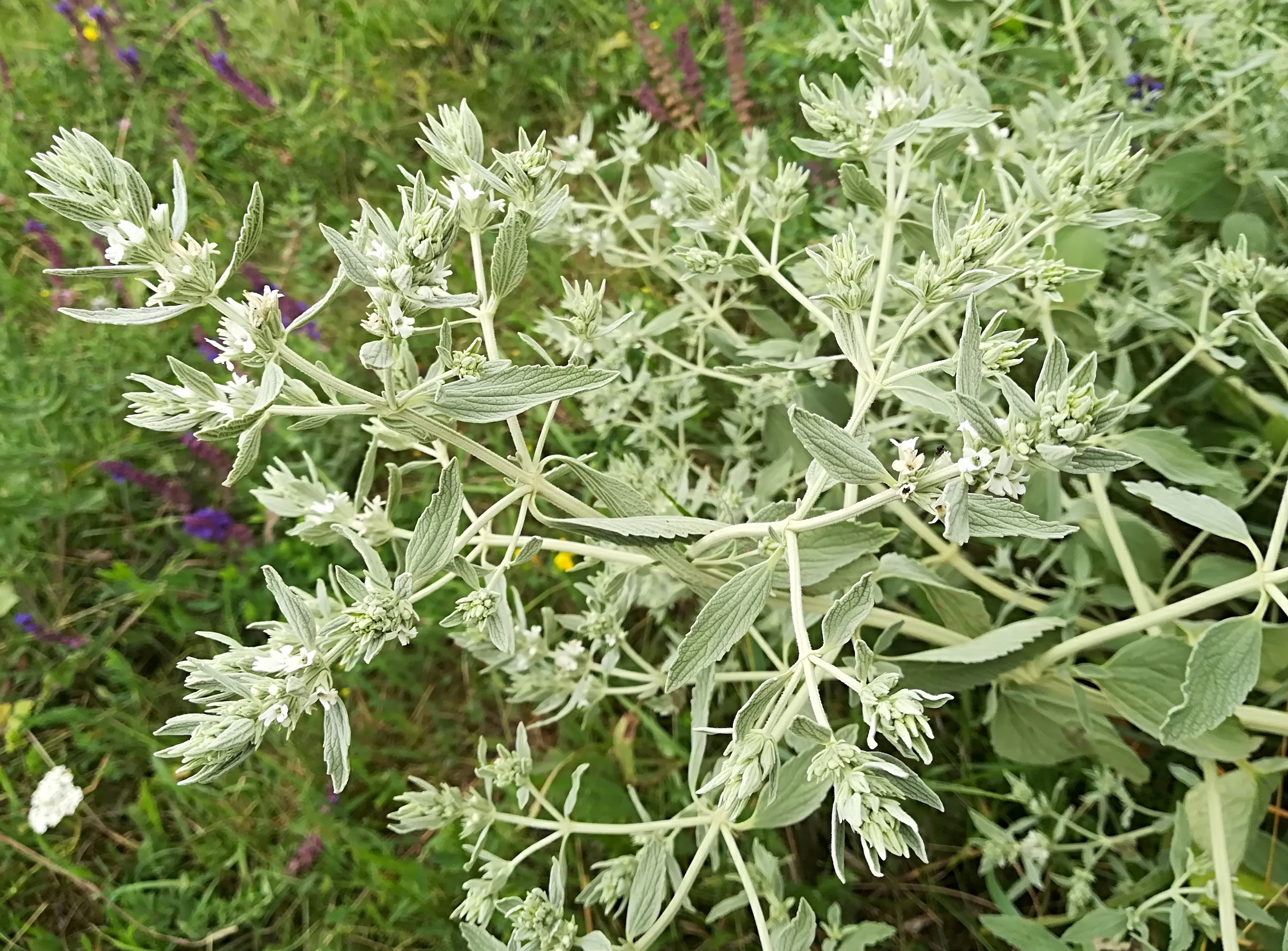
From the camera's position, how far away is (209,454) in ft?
11.1

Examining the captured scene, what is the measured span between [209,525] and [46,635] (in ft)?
2.58

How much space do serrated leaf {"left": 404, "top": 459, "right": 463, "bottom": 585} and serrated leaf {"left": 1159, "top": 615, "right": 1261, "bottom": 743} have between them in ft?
4.55

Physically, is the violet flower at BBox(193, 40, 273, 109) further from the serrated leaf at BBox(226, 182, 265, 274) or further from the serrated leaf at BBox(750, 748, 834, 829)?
the serrated leaf at BBox(750, 748, 834, 829)

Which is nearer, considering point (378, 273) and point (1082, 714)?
point (378, 273)

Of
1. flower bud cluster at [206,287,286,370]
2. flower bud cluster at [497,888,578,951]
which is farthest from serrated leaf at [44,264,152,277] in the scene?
flower bud cluster at [497,888,578,951]

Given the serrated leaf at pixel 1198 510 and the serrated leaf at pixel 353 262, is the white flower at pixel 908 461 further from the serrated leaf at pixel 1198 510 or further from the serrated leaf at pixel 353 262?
the serrated leaf at pixel 353 262

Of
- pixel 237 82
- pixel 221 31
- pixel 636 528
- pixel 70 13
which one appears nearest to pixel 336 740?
pixel 636 528

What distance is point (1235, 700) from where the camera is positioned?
5.25ft

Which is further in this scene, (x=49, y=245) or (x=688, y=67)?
(x=49, y=245)

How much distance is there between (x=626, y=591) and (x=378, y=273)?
1.08m

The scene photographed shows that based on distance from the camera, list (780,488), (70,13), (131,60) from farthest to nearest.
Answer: (70,13), (131,60), (780,488)

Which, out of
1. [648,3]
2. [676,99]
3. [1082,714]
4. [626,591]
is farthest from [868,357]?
[648,3]

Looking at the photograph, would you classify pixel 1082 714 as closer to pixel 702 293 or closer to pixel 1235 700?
pixel 1235 700

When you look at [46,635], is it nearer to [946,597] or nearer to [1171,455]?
[946,597]
